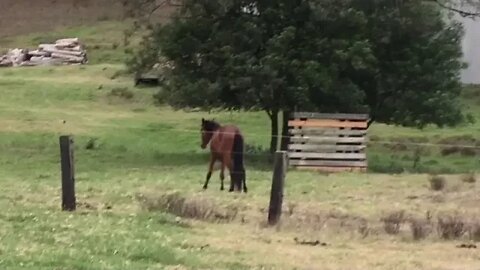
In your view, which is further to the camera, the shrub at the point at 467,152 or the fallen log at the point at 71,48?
the fallen log at the point at 71,48

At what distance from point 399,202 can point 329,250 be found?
19.4 feet

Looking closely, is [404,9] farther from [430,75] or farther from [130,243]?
[130,243]

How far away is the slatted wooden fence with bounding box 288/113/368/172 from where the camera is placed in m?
23.3

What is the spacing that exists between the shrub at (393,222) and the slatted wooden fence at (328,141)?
345 inches

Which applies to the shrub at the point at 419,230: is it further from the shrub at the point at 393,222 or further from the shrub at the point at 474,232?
the shrub at the point at 474,232

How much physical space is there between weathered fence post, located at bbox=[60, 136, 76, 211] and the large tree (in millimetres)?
10447

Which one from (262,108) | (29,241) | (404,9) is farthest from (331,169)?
(29,241)

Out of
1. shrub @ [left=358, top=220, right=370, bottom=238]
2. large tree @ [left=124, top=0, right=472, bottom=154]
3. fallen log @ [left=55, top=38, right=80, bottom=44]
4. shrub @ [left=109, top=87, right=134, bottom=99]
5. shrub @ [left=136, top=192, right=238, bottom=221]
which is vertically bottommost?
shrub @ [left=358, top=220, right=370, bottom=238]

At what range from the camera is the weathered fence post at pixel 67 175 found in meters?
12.7

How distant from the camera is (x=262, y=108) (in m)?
24.3

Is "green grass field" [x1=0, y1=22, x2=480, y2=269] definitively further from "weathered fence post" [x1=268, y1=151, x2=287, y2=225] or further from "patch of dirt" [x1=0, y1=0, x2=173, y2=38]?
"patch of dirt" [x1=0, y1=0, x2=173, y2=38]

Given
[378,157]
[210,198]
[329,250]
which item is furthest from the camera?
[378,157]

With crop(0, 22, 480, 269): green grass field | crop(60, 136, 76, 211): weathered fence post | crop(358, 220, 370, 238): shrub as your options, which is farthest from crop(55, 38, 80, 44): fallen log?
crop(358, 220, 370, 238): shrub

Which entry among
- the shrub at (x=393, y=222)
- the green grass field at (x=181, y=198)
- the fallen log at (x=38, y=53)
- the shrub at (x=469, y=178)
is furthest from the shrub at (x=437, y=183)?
the fallen log at (x=38, y=53)
